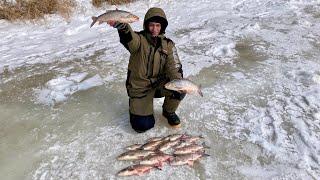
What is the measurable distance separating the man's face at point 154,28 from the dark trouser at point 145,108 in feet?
1.93

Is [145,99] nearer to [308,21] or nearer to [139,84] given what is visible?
[139,84]

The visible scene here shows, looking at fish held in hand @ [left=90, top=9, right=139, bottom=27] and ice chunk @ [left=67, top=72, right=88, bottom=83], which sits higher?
fish held in hand @ [left=90, top=9, right=139, bottom=27]

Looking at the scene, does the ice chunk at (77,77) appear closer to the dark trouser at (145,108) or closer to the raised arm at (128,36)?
the dark trouser at (145,108)

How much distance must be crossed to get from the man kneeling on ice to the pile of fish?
31 centimetres

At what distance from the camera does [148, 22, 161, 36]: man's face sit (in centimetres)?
420

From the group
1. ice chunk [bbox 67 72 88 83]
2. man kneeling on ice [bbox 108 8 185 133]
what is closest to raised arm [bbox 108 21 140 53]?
man kneeling on ice [bbox 108 8 185 133]

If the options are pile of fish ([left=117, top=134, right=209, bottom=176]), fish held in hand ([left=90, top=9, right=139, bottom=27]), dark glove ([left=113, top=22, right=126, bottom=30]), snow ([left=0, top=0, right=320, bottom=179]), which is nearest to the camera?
fish held in hand ([left=90, top=9, right=139, bottom=27])

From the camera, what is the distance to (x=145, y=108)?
446 centimetres

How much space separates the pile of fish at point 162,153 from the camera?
3.82 metres

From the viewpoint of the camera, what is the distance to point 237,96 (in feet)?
17.0

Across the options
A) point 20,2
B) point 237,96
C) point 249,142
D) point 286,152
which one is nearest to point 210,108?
point 237,96

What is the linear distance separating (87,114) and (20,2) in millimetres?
4392

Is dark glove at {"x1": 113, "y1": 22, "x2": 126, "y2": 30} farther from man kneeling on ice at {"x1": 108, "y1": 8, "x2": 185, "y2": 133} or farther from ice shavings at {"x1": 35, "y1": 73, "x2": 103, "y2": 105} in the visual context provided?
ice shavings at {"x1": 35, "y1": 73, "x2": 103, "y2": 105}

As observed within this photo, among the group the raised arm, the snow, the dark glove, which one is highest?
the dark glove
